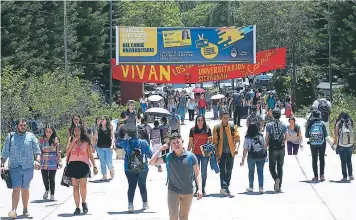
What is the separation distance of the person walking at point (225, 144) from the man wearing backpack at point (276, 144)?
0.83 meters

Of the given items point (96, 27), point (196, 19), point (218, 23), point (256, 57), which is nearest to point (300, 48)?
point (96, 27)

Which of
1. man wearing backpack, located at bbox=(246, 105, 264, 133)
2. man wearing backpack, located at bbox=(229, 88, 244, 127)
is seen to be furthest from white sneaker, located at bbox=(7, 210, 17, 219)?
man wearing backpack, located at bbox=(229, 88, 244, 127)

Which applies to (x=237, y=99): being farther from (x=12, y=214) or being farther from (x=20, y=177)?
(x=12, y=214)

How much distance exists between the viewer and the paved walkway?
14.4 m

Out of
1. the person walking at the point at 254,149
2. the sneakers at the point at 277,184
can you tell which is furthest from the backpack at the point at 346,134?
the person walking at the point at 254,149

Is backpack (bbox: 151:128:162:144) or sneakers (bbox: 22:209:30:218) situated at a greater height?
backpack (bbox: 151:128:162:144)

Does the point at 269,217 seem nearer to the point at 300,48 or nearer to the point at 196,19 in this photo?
the point at 300,48

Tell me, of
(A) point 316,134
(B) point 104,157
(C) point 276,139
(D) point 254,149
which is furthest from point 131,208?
(A) point 316,134

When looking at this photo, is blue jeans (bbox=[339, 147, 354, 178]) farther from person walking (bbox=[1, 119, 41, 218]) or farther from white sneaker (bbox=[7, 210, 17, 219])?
white sneaker (bbox=[7, 210, 17, 219])

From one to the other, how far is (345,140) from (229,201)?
361 cm

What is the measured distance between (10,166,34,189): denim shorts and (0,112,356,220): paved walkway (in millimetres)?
680

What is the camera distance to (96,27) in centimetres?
5531

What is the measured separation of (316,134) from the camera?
1820 cm

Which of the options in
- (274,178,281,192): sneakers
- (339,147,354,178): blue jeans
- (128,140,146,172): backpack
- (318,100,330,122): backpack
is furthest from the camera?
(318,100,330,122): backpack
